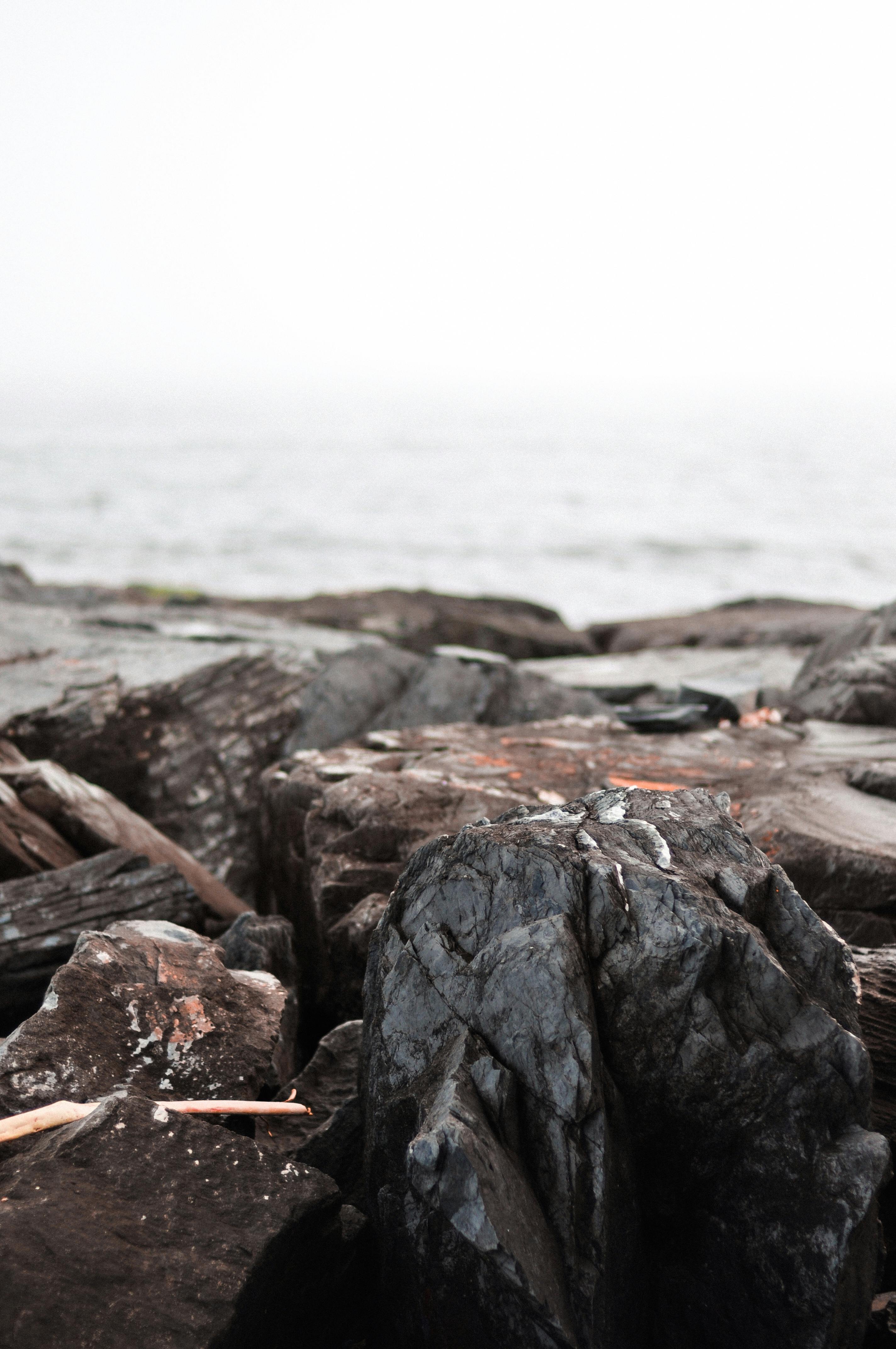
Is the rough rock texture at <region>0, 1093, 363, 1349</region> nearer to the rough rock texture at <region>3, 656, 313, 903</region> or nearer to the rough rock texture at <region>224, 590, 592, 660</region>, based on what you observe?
the rough rock texture at <region>3, 656, 313, 903</region>

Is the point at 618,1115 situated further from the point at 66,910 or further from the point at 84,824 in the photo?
the point at 84,824

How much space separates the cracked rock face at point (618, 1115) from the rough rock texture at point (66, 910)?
154 cm

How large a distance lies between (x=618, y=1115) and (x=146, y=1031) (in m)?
1.30

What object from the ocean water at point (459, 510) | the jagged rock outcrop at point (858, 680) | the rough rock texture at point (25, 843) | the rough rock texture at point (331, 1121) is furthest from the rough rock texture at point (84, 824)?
the ocean water at point (459, 510)

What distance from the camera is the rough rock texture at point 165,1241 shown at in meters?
1.58

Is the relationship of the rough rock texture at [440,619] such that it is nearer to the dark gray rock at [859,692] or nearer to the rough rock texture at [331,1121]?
the dark gray rock at [859,692]

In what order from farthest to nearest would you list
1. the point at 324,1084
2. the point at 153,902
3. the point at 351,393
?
the point at 351,393, the point at 153,902, the point at 324,1084

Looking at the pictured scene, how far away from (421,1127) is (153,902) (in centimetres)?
198

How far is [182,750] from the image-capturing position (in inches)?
229

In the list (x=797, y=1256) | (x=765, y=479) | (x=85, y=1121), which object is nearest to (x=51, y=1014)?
(x=85, y=1121)

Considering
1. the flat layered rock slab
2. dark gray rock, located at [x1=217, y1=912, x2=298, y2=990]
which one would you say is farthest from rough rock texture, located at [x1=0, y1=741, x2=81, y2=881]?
the flat layered rock slab

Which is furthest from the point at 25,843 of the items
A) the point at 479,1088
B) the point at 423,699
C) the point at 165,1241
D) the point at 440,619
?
the point at 440,619

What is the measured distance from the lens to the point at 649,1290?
185 cm

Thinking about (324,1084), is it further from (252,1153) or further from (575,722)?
(575,722)
